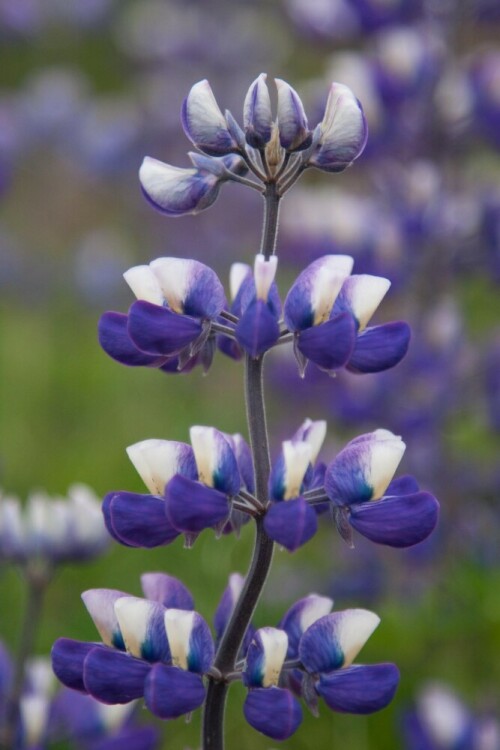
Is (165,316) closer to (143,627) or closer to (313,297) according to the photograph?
(313,297)

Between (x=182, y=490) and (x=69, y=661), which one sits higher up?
(x=182, y=490)

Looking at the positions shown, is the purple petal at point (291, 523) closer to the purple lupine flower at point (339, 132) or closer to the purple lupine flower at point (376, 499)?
the purple lupine flower at point (376, 499)

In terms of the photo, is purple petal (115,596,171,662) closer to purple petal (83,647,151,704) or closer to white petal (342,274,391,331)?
purple petal (83,647,151,704)

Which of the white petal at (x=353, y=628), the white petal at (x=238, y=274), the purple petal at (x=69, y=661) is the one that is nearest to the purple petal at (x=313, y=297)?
the white petal at (x=238, y=274)

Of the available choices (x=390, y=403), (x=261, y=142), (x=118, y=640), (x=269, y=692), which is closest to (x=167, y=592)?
(x=118, y=640)

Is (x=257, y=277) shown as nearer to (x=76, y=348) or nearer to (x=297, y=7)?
(x=297, y=7)

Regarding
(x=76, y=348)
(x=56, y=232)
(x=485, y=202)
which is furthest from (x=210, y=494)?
(x=56, y=232)

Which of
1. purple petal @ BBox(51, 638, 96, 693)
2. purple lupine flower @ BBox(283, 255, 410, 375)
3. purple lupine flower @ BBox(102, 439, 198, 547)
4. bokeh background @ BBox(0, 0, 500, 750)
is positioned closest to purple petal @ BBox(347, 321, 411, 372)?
purple lupine flower @ BBox(283, 255, 410, 375)
